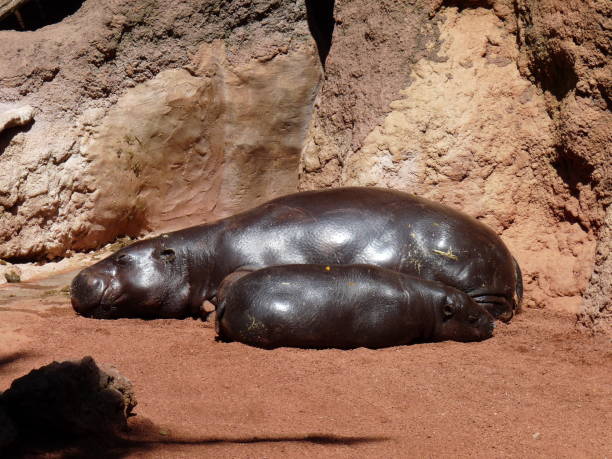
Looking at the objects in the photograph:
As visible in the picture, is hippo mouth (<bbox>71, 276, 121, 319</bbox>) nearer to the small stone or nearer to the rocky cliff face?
the small stone

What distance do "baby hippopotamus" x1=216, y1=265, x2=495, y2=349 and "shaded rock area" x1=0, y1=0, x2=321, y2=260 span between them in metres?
2.85

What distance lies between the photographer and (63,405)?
11.6 ft

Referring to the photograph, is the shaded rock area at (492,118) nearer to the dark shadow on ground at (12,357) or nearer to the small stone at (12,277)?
the small stone at (12,277)

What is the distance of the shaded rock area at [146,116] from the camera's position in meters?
8.09

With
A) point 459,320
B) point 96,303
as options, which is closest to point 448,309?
point 459,320

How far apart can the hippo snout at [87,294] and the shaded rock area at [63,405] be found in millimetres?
3092

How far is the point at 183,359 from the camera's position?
5.38 m

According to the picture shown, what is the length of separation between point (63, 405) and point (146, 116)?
5.25 metres

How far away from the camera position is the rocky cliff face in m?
7.08

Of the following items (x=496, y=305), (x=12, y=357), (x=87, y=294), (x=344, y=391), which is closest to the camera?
(x=344, y=391)

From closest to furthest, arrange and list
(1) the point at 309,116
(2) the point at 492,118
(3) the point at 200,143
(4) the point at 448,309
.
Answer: (4) the point at 448,309, (2) the point at 492,118, (3) the point at 200,143, (1) the point at 309,116

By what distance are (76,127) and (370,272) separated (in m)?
3.60

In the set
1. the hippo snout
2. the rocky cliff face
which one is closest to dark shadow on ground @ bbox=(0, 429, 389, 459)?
the hippo snout

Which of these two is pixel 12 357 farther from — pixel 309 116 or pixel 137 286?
pixel 309 116
